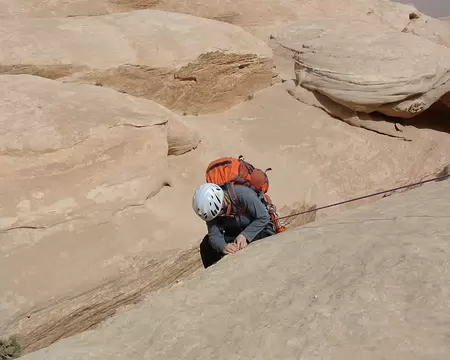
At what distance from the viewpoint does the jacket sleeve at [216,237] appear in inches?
158

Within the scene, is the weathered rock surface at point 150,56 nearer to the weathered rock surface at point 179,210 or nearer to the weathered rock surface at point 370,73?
the weathered rock surface at point 179,210

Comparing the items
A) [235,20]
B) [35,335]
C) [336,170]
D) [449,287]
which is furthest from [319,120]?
[449,287]

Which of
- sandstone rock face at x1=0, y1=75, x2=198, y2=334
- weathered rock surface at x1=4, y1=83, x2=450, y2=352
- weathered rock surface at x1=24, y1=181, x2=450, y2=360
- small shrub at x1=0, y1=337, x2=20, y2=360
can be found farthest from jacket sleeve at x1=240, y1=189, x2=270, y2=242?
small shrub at x1=0, y1=337, x2=20, y2=360

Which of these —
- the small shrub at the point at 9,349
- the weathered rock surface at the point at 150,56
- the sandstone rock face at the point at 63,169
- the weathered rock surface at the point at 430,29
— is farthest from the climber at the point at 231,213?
the weathered rock surface at the point at 430,29

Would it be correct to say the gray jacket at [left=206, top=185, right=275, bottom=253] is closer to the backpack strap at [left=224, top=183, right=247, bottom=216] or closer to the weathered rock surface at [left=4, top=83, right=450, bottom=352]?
the backpack strap at [left=224, top=183, right=247, bottom=216]

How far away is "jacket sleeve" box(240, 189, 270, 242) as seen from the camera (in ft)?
13.2

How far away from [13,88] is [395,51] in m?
6.10

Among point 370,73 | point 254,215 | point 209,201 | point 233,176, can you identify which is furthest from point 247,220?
point 370,73

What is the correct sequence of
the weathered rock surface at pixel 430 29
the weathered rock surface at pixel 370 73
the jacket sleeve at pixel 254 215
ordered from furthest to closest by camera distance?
the weathered rock surface at pixel 430 29, the weathered rock surface at pixel 370 73, the jacket sleeve at pixel 254 215

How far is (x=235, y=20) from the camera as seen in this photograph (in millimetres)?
10477

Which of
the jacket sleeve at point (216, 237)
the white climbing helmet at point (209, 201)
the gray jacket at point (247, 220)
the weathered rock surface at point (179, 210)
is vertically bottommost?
the weathered rock surface at point (179, 210)

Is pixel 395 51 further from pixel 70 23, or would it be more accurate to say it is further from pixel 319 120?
pixel 70 23

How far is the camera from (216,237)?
160 inches

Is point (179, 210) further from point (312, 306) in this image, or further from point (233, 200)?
point (312, 306)
